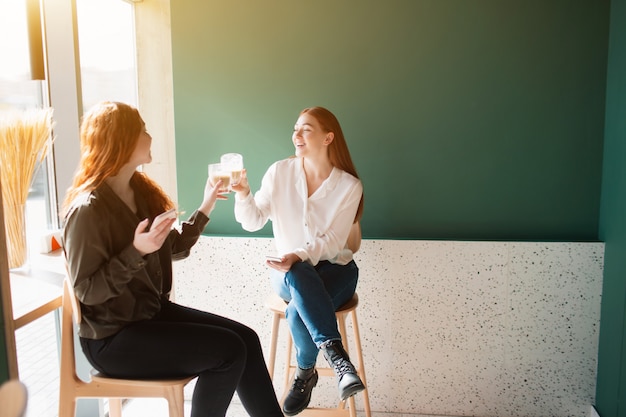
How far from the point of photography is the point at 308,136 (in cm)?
246

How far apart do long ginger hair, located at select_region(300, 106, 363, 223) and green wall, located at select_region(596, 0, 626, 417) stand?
1.14 m

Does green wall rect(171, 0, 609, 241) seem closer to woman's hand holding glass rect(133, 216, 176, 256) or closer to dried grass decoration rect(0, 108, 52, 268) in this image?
dried grass decoration rect(0, 108, 52, 268)

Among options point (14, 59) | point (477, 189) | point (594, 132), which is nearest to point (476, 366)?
point (477, 189)

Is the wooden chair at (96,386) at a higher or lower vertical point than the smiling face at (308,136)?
lower

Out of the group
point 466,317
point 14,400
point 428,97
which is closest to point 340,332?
point 466,317

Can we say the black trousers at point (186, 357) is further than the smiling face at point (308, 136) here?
No

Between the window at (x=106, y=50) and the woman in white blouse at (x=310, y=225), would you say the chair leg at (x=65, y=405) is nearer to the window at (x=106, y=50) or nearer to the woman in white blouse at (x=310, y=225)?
the woman in white blouse at (x=310, y=225)

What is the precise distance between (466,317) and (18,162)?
6.95 ft

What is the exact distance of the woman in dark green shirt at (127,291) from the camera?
1.68 meters

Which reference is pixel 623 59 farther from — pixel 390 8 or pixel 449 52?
pixel 390 8

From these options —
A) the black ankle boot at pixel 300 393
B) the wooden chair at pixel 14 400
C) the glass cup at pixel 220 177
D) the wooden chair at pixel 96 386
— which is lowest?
the black ankle boot at pixel 300 393

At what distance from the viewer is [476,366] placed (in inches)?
110

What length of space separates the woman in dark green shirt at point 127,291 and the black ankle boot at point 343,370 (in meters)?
0.26

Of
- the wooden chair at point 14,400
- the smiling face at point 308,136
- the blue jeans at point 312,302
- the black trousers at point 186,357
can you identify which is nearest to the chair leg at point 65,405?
the black trousers at point 186,357
